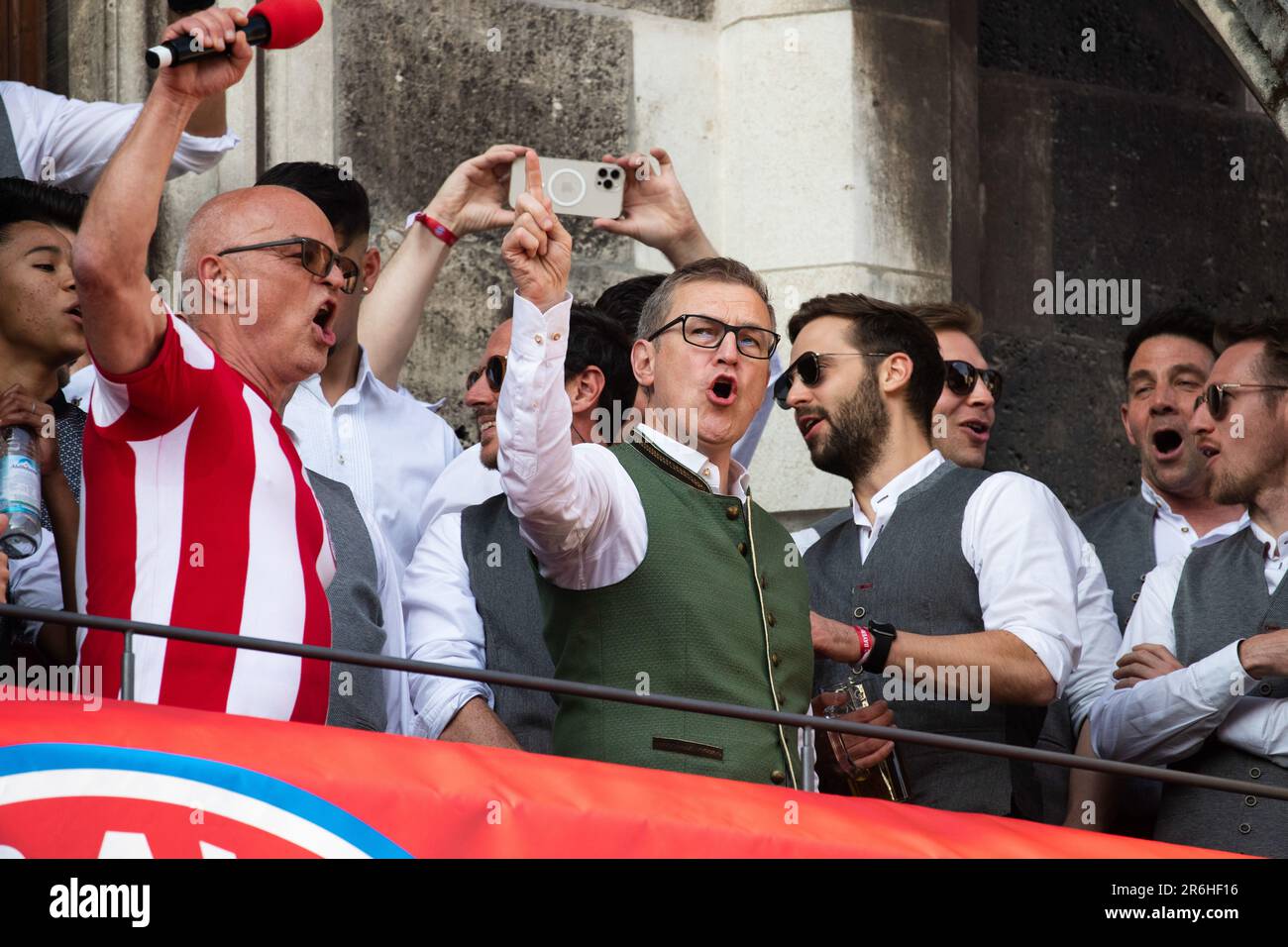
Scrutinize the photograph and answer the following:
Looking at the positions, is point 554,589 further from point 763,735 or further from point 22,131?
point 22,131

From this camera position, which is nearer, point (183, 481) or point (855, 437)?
point (183, 481)

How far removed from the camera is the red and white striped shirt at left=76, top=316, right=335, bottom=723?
10.5 ft

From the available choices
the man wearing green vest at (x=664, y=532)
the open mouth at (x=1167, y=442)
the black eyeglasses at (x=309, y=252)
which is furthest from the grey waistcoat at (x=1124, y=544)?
the black eyeglasses at (x=309, y=252)

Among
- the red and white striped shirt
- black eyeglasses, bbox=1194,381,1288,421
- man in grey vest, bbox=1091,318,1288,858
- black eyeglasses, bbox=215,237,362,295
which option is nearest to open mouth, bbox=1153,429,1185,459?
man in grey vest, bbox=1091,318,1288,858

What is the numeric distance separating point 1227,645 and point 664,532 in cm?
136

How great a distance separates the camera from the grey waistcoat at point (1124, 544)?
5.13 metres

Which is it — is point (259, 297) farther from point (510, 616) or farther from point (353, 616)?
point (510, 616)

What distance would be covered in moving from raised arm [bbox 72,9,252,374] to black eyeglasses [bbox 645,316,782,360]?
42.7 inches

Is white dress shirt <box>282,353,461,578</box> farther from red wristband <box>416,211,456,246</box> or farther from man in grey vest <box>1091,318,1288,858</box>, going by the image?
man in grey vest <box>1091,318,1288,858</box>

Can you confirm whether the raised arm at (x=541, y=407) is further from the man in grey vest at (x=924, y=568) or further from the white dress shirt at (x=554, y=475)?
the man in grey vest at (x=924, y=568)

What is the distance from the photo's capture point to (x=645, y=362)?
3.93 m

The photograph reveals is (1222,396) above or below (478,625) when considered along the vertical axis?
above

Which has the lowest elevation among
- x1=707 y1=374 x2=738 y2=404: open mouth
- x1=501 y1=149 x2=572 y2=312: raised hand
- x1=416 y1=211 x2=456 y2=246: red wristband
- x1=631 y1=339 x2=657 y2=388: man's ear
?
x1=707 y1=374 x2=738 y2=404: open mouth

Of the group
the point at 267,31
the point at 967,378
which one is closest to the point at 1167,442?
the point at 967,378
